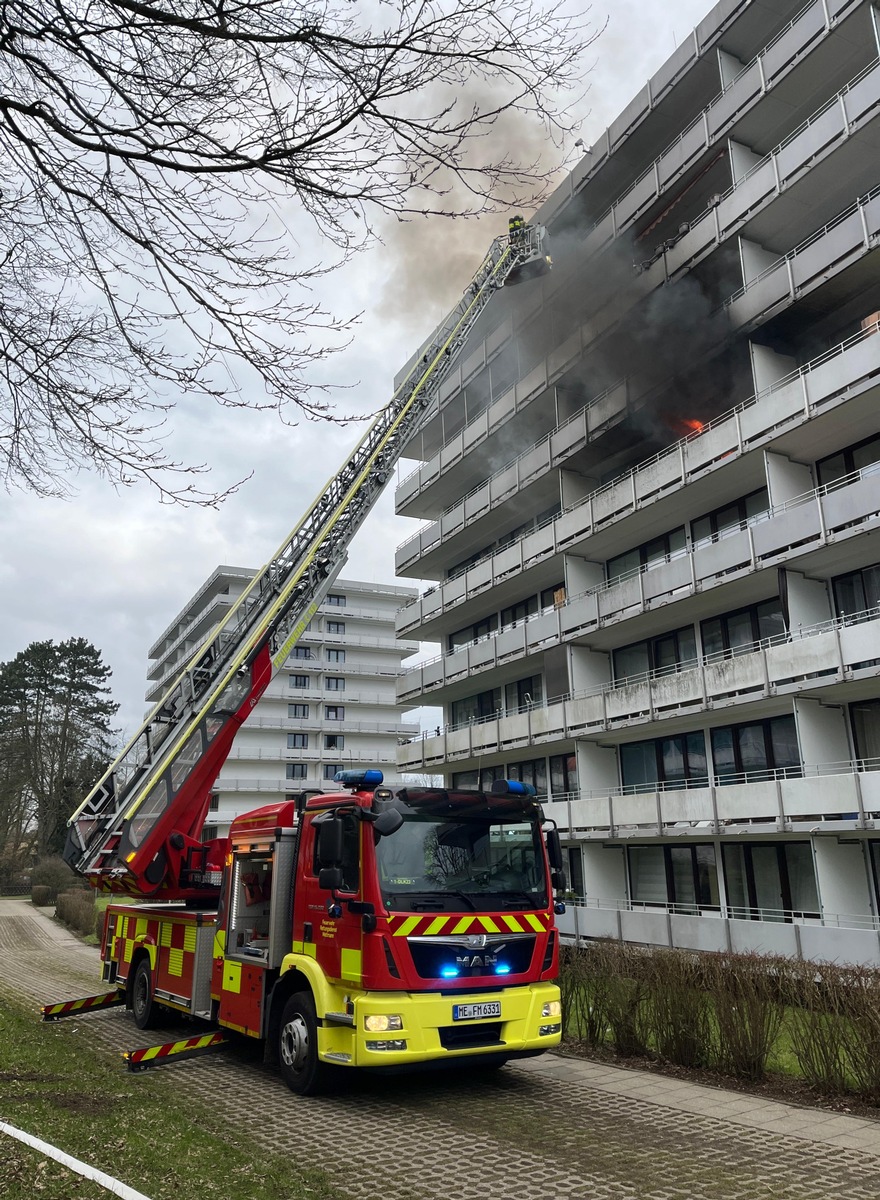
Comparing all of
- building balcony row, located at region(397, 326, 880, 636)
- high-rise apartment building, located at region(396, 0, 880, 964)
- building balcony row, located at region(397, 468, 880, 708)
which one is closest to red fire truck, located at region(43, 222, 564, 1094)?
high-rise apartment building, located at region(396, 0, 880, 964)

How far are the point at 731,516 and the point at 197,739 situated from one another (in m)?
14.8

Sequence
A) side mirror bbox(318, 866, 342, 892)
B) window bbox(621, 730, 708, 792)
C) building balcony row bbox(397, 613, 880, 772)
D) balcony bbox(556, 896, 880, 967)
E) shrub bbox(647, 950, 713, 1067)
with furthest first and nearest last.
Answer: window bbox(621, 730, 708, 792) → building balcony row bbox(397, 613, 880, 772) → balcony bbox(556, 896, 880, 967) → shrub bbox(647, 950, 713, 1067) → side mirror bbox(318, 866, 342, 892)

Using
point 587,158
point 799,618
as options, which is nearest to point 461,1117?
point 799,618

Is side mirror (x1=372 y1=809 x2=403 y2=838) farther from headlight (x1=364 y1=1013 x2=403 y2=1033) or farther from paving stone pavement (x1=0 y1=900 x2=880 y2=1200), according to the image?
paving stone pavement (x1=0 y1=900 x2=880 y2=1200)

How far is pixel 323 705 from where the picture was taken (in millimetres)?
67438

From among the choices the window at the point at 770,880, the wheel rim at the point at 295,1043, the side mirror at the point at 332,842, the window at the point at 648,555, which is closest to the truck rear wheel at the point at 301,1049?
the wheel rim at the point at 295,1043

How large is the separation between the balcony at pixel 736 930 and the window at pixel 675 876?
0.71 ft

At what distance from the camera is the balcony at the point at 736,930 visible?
47.7 feet

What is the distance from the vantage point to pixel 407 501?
35.9 meters

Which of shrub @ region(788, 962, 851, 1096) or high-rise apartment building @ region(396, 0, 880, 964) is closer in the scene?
shrub @ region(788, 962, 851, 1096)

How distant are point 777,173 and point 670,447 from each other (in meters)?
6.39

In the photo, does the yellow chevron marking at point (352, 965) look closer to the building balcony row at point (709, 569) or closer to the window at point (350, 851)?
the window at point (350, 851)

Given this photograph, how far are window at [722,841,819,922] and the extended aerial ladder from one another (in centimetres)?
1147

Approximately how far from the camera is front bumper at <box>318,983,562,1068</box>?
725cm
